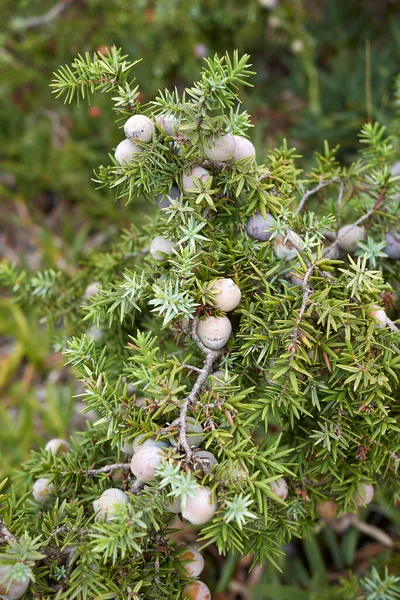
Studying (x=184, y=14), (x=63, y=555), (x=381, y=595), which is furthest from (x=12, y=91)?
(x=381, y=595)

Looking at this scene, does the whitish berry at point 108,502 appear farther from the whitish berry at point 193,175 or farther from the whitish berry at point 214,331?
the whitish berry at point 193,175

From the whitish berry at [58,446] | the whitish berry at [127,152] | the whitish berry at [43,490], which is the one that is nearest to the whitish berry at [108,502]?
the whitish berry at [43,490]

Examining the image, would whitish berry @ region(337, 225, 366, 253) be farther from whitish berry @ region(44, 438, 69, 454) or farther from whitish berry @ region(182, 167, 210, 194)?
whitish berry @ region(44, 438, 69, 454)

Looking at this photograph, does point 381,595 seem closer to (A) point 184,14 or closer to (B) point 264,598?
(B) point 264,598

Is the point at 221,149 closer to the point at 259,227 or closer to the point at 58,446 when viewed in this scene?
the point at 259,227

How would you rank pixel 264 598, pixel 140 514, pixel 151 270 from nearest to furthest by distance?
1. pixel 140 514
2. pixel 151 270
3. pixel 264 598

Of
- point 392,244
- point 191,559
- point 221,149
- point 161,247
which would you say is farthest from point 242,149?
point 191,559
